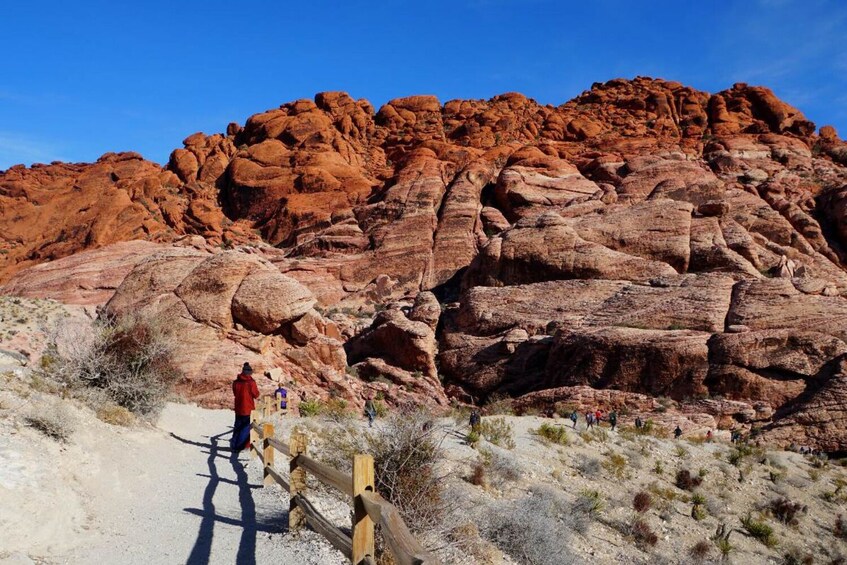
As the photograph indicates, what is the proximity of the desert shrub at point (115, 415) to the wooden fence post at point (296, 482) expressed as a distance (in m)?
5.61

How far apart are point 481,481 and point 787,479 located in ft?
38.6

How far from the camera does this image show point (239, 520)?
6809 mm

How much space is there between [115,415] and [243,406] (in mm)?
2466

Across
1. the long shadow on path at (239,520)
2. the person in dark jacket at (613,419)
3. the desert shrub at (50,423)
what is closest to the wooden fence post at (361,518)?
the long shadow on path at (239,520)

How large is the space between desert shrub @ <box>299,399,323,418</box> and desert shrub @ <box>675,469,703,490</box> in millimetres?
11589

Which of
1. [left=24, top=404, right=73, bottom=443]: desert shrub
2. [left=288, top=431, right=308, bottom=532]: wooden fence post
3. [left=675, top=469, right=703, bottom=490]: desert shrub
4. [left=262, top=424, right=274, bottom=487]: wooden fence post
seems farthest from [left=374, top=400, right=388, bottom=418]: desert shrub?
[left=288, top=431, right=308, bottom=532]: wooden fence post

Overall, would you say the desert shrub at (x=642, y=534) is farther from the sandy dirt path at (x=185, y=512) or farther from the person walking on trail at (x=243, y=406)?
the person walking on trail at (x=243, y=406)

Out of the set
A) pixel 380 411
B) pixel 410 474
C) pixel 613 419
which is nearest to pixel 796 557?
pixel 613 419

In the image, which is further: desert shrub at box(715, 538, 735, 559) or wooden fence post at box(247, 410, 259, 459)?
desert shrub at box(715, 538, 735, 559)

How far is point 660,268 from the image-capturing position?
33.8m

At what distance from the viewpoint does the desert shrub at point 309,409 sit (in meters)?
18.7

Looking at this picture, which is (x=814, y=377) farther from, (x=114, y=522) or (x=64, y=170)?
(x=64, y=170)

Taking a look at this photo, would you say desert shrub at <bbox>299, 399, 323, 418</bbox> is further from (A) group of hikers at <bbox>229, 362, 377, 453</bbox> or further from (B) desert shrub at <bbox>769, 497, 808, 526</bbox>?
(B) desert shrub at <bbox>769, 497, 808, 526</bbox>

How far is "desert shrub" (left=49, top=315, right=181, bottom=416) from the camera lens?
11.9 m
